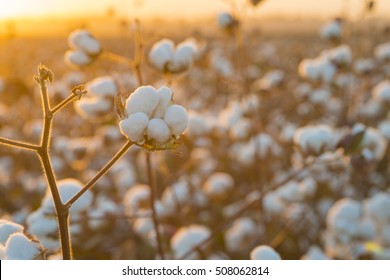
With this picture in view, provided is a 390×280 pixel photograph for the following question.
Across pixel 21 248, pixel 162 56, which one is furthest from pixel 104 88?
pixel 21 248

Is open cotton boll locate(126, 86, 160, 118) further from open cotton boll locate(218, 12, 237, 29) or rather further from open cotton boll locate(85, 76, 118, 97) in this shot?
open cotton boll locate(218, 12, 237, 29)

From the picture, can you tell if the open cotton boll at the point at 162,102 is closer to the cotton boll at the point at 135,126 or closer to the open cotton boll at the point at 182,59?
the cotton boll at the point at 135,126

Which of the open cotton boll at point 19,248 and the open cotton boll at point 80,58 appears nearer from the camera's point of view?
the open cotton boll at point 19,248

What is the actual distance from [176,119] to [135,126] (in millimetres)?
71

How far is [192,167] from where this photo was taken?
379 cm

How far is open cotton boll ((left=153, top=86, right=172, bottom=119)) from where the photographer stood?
1024mm

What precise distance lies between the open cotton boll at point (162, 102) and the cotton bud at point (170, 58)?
30.4 inches

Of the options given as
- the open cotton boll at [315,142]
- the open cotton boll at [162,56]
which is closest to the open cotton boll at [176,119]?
the open cotton boll at [162,56]

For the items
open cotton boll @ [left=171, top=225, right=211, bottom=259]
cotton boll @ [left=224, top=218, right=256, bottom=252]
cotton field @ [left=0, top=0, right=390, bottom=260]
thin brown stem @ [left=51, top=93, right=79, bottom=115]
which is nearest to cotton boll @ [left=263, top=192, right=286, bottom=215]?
cotton field @ [left=0, top=0, right=390, bottom=260]

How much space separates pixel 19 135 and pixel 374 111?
2.95 m

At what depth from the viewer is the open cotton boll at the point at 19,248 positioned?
1062 millimetres

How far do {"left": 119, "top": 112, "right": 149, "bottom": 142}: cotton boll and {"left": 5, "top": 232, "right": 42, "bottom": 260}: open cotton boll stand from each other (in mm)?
283
